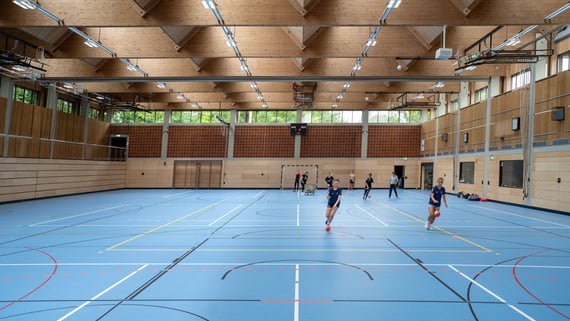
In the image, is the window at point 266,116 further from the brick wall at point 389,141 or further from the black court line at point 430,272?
the black court line at point 430,272

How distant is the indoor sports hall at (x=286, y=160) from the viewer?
5.48 m

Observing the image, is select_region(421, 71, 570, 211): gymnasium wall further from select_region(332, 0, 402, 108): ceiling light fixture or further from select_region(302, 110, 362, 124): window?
select_region(332, 0, 402, 108): ceiling light fixture

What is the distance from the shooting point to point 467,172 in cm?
2553

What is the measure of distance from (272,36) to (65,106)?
73.6 feet

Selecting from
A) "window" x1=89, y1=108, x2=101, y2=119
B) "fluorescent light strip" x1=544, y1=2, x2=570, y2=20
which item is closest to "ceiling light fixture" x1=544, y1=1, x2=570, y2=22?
"fluorescent light strip" x1=544, y1=2, x2=570, y2=20

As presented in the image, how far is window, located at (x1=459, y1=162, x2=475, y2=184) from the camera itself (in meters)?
24.7

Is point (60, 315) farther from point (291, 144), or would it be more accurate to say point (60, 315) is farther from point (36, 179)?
point (291, 144)

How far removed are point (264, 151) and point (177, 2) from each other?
23277mm

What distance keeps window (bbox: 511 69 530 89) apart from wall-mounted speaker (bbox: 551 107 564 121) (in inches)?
113

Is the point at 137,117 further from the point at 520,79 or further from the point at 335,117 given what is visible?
the point at 520,79

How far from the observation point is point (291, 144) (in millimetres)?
34875

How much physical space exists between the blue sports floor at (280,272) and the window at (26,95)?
15.7 meters

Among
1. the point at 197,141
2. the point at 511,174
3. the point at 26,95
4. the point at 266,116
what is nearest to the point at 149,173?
the point at 197,141

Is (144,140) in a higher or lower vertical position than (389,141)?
lower
